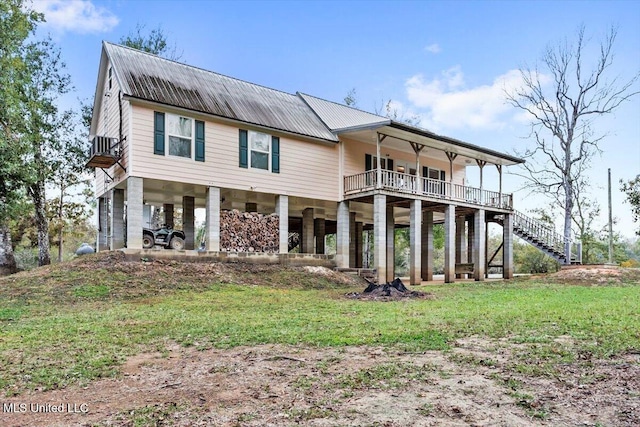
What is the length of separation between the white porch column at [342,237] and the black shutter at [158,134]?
811 centimetres

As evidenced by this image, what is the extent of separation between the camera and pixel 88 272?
41.2 ft

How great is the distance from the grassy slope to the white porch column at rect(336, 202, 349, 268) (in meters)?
5.65

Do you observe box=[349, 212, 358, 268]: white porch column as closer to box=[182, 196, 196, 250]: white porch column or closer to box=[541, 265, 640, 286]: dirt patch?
box=[182, 196, 196, 250]: white porch column

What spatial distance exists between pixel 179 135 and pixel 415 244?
10.4m

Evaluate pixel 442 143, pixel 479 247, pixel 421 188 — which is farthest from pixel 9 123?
pixel 479 247

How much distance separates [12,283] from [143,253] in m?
3.68

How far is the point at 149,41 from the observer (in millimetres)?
27812

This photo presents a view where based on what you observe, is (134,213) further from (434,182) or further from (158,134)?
(434,182)

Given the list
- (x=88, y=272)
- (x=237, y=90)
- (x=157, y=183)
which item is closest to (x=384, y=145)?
(x=237, y=90)

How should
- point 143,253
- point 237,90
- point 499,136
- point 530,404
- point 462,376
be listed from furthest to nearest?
point 499,136 → point 237,90 → point 143,253 → point 462,376 → point 530,404

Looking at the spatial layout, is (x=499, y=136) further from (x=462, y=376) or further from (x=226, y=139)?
(x=462, y=376)

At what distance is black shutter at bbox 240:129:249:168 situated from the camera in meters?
17.3

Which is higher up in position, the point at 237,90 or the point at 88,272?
the point at 237,90

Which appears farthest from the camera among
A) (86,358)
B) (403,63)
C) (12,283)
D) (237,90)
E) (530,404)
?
(403,63)
